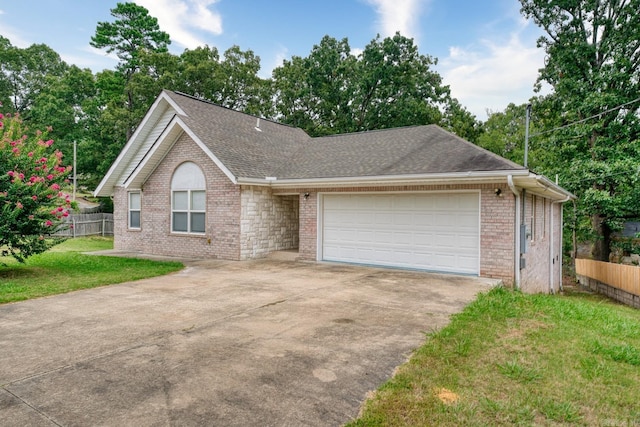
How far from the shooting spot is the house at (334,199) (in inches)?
358

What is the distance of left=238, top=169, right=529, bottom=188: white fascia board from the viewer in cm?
852

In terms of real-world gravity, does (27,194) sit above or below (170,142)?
below

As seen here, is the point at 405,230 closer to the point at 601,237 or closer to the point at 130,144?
the point at 130,144

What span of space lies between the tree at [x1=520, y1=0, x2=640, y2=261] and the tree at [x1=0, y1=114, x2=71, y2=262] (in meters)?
19.1

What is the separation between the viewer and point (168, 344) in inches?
175

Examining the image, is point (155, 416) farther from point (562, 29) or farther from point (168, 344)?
point (562, 29)

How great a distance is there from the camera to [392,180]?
9.89 metres

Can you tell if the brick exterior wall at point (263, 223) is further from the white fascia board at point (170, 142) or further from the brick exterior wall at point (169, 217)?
the white fascia board at point (170, 142)

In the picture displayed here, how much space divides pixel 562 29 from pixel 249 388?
2236cm

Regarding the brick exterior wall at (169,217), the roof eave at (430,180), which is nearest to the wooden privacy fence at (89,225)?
the brick exterior wall at (169,217)

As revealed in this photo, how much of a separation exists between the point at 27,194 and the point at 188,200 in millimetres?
4657

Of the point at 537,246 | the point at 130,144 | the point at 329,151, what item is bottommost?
the point at 537,246

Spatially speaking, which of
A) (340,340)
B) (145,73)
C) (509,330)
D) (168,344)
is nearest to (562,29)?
(509,330)

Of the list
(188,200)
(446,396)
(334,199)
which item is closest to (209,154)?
(188,200)
